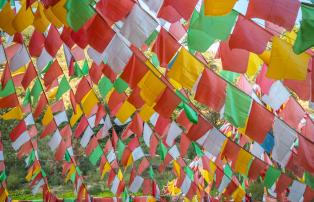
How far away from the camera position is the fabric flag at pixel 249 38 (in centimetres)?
130

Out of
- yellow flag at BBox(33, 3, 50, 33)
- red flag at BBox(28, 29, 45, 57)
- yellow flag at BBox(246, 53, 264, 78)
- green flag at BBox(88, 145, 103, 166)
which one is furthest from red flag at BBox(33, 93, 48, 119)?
yellow flag at BBox(246, 53, 264, 78)

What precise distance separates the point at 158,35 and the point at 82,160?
698 cm

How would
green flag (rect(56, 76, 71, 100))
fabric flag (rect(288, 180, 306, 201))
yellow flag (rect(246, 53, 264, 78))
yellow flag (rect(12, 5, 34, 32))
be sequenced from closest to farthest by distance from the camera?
yellow flag (rect(12, 5, 34, 32)) → yellow flag (rect(246, 53, 264, 78)) → fabric flag (rect(288, 180, 306, 201)) → green flag (rect(56, 76, 71, 100))

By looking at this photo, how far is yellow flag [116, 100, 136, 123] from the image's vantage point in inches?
95.6

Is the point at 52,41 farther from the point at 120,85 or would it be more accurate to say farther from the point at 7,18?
the point at 120,85

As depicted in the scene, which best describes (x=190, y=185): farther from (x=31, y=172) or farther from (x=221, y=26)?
(x=221, y=26)

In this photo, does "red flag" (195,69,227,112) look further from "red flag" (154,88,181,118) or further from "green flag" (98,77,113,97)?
"green flag" (98,77,113,97)

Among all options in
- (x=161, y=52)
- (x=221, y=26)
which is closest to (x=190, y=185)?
(x=161, y=52)

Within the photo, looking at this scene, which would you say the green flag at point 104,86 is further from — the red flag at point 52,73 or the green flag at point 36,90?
the green flag at point 36,90

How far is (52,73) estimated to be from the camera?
2.67 meters

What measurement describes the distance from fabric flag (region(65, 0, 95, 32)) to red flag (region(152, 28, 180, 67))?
0.31 meters


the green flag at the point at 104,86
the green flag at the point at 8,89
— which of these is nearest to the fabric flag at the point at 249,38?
the green flag at the point at 104,86

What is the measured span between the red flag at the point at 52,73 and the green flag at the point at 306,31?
1.85m

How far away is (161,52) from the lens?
1.62m
